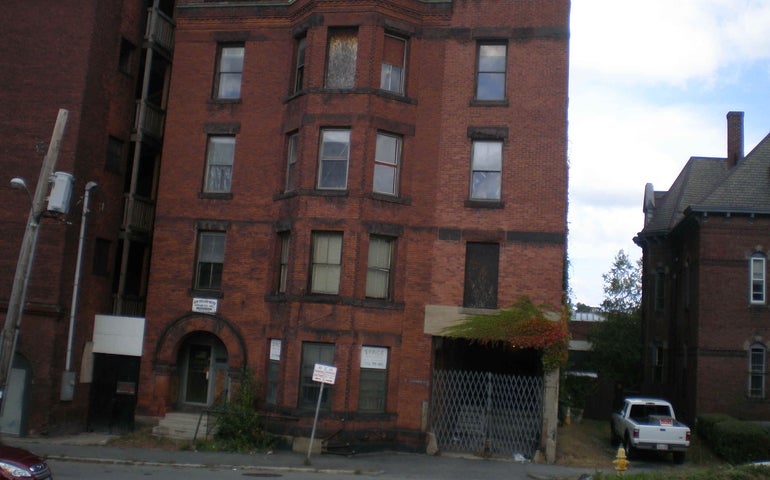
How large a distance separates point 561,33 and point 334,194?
28.1 ft

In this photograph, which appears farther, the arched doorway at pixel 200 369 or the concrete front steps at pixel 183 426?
the arched doorway at pixel 200 369

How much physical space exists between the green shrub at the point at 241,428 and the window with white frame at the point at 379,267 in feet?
15.7

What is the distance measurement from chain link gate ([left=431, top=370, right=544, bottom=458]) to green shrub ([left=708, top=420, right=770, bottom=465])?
728 cm

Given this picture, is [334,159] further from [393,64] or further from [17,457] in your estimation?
[17,457]

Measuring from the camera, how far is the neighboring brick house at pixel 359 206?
23297 millimetres

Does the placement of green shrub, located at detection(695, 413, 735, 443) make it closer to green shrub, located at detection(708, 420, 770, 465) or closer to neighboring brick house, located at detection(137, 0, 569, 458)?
green shrub, located at detection(708, 420, 770, 465)

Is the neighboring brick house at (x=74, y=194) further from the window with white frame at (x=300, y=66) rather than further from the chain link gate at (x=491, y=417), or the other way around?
the chain link gate at (x=491, y=417)

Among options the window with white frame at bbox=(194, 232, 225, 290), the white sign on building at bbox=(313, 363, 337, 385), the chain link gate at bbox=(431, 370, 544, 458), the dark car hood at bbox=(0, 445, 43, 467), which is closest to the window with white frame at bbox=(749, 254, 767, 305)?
the chain link gate at bbox=(431, 370, 544, 458)

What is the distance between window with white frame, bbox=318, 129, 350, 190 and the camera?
23.8 m

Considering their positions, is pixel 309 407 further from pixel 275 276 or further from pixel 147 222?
pixel 147 222

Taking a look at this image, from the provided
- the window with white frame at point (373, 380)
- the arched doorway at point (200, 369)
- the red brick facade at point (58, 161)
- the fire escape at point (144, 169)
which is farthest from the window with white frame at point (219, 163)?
the window with white frame at point (373, 380)

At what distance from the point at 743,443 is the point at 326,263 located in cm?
1458

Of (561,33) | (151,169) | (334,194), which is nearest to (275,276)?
(334,194)

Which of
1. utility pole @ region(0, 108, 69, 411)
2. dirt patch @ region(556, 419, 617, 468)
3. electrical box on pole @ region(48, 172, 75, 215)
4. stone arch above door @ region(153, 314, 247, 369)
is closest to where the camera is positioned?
utility pole @ region(0, 108, 69, 411)
